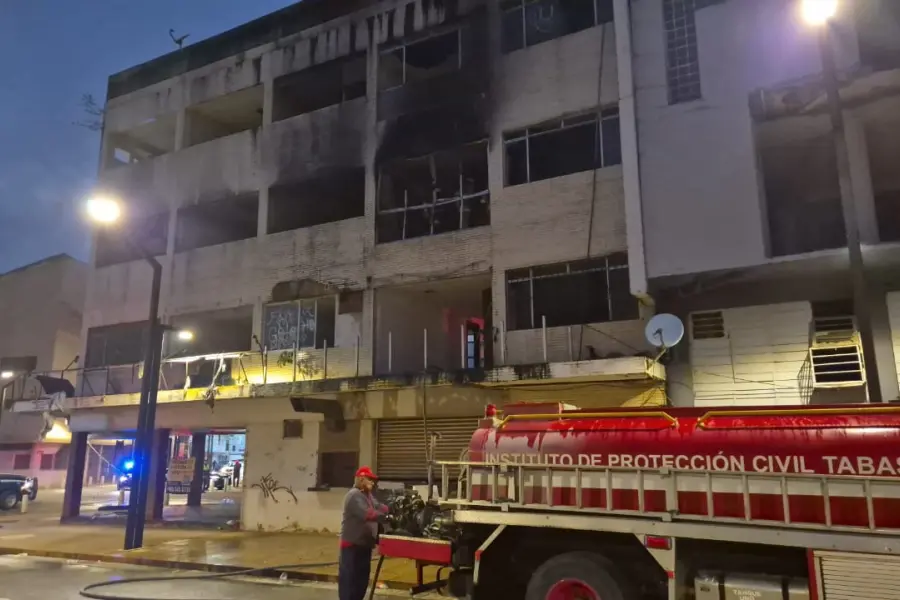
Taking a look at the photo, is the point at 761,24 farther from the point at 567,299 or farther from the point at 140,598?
the point at 140,598

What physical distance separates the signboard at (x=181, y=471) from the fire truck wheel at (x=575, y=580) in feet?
60.5

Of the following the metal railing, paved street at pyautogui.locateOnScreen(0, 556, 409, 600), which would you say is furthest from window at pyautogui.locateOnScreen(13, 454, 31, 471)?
the metal railing

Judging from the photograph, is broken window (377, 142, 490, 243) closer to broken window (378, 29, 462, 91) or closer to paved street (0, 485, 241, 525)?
broken window (378, 29, 462, 91)

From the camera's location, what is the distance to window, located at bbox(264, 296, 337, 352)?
1809 centimetres

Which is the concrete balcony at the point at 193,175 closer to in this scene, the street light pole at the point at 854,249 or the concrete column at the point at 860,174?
the concrete column at the point at 860,174

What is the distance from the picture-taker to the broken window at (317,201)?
19.5 m

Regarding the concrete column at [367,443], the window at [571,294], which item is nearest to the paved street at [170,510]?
the concrete column at [367,443]

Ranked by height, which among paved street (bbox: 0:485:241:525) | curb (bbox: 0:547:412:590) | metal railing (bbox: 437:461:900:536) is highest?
metal railing (bbox: 437:461:900:536)

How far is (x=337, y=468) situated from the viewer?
17.1 metres

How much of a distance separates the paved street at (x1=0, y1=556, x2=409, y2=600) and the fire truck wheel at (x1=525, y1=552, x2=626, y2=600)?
11.7 ft

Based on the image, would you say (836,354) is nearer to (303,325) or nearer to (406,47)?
(303,325)

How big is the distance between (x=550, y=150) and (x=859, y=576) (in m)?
12.0

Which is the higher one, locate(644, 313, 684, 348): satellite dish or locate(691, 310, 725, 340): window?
locate(691, 310, 725, 340): window

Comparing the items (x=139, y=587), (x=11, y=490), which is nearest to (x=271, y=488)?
(x=139, y=587)
